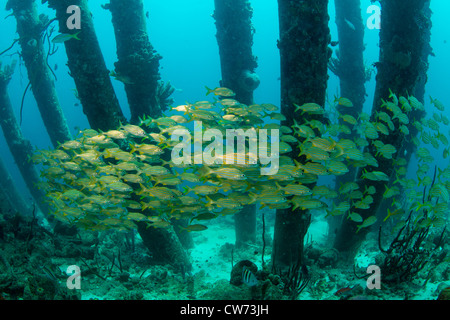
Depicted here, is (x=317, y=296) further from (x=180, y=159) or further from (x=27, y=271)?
(x=27, y=271)

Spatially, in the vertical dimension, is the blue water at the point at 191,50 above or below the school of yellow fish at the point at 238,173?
above

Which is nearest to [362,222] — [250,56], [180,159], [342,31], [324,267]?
[324,267]

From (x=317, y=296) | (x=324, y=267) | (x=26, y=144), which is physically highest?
(x=26, y=144)

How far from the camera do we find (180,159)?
4.65m

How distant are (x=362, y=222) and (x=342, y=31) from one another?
739 centimetres

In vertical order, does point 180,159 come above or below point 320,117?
below

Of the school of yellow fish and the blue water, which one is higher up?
the blue water

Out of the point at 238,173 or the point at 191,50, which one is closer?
the point at 238,173

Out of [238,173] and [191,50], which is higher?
[191,50]

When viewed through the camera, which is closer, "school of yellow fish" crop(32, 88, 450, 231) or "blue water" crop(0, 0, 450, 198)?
"school of yellow fish" crop(32, 88, 450, 231)

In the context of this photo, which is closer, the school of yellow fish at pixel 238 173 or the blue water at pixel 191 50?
the school of yellow fish at pixel 238 173
